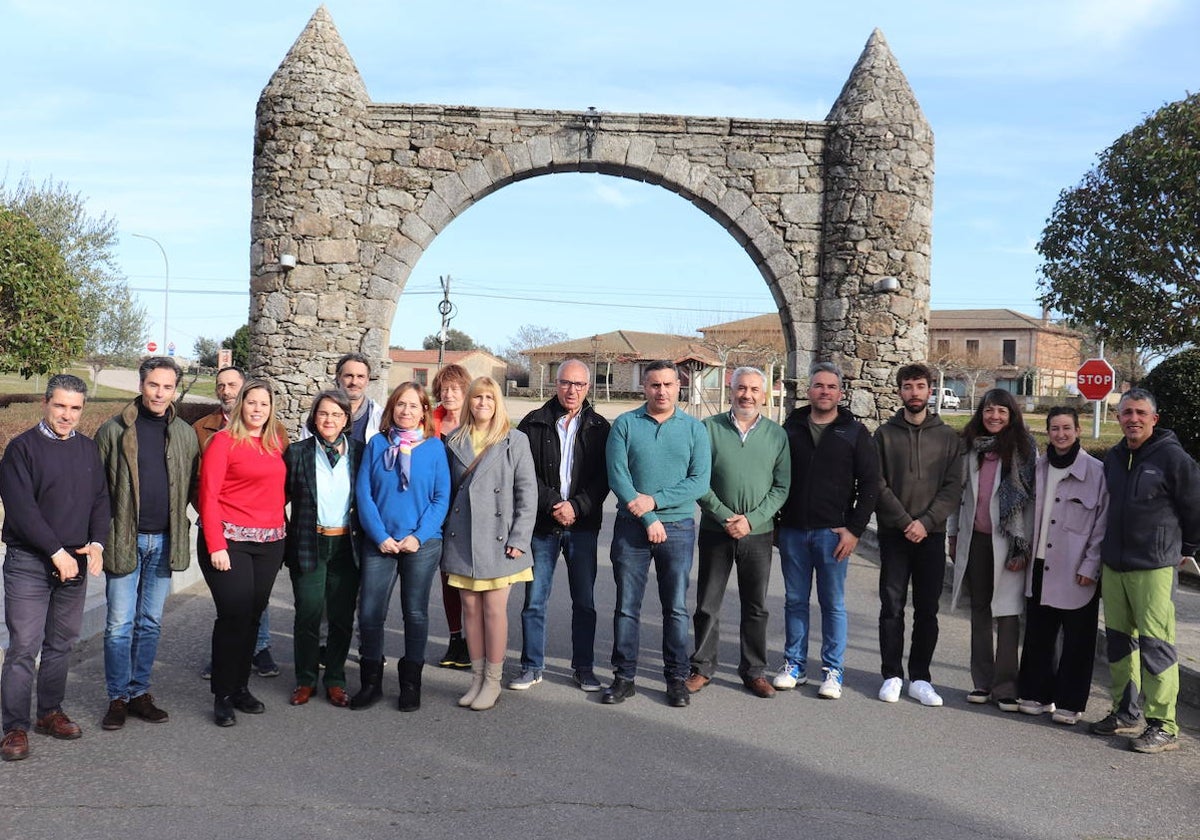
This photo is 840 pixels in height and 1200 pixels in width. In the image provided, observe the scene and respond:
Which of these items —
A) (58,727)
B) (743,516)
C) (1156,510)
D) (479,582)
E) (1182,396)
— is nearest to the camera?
(58,727)

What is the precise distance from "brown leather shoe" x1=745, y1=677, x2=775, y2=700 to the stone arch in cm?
882

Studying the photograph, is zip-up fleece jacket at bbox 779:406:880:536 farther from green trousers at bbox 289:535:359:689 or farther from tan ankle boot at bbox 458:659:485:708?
green trousers at bbox 289:535:359:689

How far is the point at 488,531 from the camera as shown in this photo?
5.68 m

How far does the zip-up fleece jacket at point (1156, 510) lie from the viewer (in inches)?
207

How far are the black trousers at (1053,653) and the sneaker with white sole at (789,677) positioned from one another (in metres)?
1.19

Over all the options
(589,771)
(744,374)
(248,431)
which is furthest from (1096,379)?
(248,431)

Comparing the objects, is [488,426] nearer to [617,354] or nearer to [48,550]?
[48,550]

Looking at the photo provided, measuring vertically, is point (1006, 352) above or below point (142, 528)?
above

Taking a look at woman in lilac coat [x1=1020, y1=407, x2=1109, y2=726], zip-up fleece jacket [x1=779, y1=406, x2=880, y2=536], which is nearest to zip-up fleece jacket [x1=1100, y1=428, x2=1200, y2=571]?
woman in lilac coat [x1=1020, y1=407, x2=1109, y2=726]

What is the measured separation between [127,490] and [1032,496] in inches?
188

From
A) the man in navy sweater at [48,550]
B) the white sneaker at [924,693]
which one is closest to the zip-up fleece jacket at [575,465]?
the white sneaker at [924,693]

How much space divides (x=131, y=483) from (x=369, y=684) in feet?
5.21

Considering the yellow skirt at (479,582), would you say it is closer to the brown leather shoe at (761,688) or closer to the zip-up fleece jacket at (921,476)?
the brown leather shoe at (761,688)

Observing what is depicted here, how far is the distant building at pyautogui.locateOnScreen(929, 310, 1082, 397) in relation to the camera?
68.4 meters
